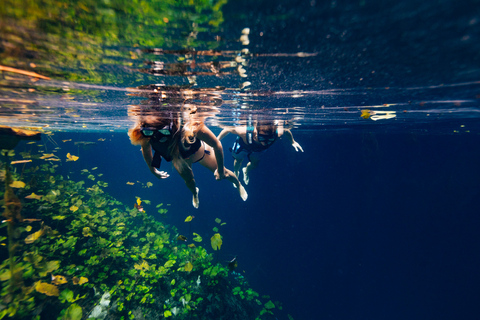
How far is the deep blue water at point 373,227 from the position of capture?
1259 centimetres

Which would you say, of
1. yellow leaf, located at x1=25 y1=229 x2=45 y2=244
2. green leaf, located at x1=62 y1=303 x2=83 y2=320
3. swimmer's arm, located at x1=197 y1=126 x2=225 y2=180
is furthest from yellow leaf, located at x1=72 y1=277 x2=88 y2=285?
swimmer's arm, located at x1=197 y1=126 x2=225 y2=180

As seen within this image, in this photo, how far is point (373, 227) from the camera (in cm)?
1413

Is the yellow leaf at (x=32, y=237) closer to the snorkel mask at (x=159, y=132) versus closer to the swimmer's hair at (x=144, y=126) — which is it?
the swimmer's hair at (x=144, y=126)

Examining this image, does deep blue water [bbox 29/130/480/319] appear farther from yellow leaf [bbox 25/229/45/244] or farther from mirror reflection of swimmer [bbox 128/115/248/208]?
yellow leaf [bbox 25/229/45/244]

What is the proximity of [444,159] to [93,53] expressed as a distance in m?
18.3

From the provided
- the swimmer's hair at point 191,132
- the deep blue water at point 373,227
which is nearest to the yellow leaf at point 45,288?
the swimmer's hair at point 191,132

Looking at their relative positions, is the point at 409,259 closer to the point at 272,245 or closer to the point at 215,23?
the point at 272,245

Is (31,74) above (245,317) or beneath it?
above

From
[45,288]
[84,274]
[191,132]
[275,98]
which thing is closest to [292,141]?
[275,98]

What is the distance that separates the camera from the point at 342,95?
5902 mm

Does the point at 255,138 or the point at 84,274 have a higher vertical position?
the point at 255,138

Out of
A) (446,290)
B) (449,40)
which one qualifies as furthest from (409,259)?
(449,40)

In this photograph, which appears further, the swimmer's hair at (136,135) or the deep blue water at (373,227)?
the deep blue water at (373,227)

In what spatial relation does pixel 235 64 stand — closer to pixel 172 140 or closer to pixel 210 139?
pixel 210 139
